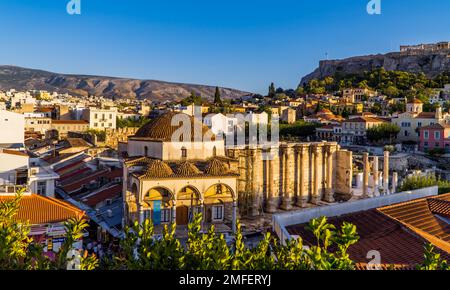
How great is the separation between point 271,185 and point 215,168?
6.17m

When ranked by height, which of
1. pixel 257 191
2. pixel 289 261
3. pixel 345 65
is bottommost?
pixel 257 191

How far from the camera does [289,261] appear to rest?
6.02m

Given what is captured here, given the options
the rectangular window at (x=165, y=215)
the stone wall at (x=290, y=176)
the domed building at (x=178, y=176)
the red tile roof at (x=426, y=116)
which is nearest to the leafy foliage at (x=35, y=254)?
the domed building at (x=178, y=176)

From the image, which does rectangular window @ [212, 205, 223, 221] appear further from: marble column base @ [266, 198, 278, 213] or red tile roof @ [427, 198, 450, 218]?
red tile roof @ [427, 198, 450, 218]

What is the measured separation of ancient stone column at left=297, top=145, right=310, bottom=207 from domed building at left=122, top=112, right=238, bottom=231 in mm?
5910

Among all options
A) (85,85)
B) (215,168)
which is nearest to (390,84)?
(215,168)

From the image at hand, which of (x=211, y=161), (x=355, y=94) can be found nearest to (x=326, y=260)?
(x=211, y=161)

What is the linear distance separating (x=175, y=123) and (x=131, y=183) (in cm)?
435

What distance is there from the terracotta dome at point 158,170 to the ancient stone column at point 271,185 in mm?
7641

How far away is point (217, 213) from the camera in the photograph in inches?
854

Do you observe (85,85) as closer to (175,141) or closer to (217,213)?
(175,141)

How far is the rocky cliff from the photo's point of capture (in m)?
114

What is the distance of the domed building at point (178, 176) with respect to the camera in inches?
772
